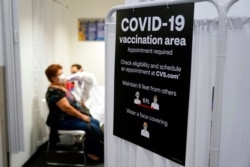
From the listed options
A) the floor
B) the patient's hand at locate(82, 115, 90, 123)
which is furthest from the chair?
the patient's hand at locate(82, 115, 90, 123)

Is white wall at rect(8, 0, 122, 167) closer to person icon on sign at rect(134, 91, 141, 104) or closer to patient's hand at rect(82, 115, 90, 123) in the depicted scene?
patient's hand at rect(82, 115, 90, 123)

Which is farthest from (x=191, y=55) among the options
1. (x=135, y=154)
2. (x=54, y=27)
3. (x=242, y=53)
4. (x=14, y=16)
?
(x=54, y=27)

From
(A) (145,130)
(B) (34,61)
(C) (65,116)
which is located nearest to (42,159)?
(C) (65,116)

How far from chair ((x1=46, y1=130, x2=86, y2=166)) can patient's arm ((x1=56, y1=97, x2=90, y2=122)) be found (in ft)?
0.58

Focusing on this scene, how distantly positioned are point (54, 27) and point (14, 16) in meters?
1.61

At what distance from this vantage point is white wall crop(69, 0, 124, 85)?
5.11 m

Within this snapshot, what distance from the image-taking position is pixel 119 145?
1.73 metres

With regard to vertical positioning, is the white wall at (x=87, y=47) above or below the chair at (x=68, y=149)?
above

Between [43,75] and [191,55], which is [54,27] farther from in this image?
[191,55]

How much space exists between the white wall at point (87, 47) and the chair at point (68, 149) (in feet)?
5.55

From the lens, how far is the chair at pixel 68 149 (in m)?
3.27

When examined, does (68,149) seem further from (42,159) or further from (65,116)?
(65,116)

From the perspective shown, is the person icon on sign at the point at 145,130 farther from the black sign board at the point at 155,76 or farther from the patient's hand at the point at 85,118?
the patient's hand at the point at 85,118

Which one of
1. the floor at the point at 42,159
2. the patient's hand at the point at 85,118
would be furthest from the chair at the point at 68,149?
the patient's hand at the point at 85,118
